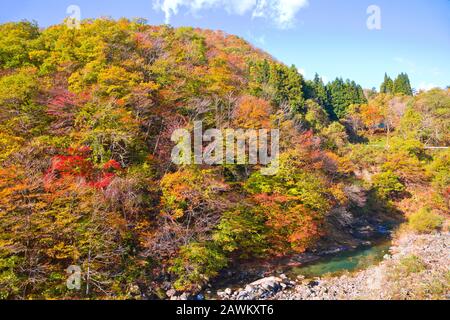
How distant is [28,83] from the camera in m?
15.9

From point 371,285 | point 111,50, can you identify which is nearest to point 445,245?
point 371,285

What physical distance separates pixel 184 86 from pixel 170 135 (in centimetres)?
518

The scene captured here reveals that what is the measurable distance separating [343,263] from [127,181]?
13.2 metres

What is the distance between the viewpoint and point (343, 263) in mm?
18547

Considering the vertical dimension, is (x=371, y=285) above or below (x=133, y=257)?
below

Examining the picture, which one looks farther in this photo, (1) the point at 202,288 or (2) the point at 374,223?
(2) the point at 374,223

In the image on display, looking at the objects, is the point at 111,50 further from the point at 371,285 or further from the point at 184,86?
the point at 371,285

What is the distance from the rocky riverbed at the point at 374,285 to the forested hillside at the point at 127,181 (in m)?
2.44

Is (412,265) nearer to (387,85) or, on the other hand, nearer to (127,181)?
(127,181)

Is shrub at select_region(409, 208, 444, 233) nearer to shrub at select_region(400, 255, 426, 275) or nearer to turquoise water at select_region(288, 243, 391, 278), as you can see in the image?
turquoise water at select_region(288, 243, 391, 278)

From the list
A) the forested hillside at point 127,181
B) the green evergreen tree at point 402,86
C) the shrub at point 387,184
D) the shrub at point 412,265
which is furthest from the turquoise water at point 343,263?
the green evergreen tree at point 402,86

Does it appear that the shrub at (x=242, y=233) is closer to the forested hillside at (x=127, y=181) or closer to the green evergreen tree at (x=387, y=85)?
the forested hillside at (x=127, y=181)

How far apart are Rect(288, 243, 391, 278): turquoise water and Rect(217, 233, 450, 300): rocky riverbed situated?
2.63 feet
